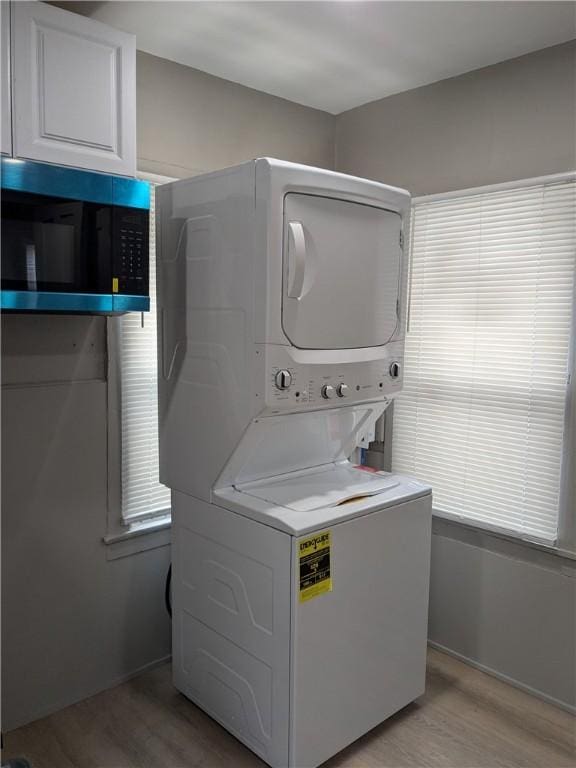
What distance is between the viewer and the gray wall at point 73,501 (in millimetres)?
2164

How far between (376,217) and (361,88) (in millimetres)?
1018

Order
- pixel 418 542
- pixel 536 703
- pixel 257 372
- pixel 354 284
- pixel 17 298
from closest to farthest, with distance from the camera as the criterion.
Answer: pixel 17 298 < pixel 257 372 < pixel 354 284 < pixel 418 542 < pixel 536 703

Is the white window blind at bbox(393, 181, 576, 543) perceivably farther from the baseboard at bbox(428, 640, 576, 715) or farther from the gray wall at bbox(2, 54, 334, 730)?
the gray wall at bbox(2, 54, 334, 730)

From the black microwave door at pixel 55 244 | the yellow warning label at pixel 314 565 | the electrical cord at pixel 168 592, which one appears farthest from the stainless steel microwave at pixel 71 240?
the electrical cord at pixel 168 592

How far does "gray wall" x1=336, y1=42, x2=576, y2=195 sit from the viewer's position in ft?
7.60

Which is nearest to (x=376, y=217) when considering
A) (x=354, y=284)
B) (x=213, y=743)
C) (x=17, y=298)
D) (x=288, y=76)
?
(x=354, y=284)

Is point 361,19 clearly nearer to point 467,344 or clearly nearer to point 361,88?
point 361,88

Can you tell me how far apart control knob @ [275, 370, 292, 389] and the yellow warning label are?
476 millimetres

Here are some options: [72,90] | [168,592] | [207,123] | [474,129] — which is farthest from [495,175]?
[168,592]

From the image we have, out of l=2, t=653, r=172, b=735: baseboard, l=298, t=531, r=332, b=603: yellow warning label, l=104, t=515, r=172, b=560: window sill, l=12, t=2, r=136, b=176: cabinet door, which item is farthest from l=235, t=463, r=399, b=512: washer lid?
l=12, t=2, r=136, b=176: cabinet door

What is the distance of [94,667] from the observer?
7.95 ft

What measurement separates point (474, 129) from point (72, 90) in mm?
1628

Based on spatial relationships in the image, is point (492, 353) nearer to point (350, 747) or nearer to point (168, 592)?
point (350, 747)

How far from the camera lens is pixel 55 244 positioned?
1.77 metres
